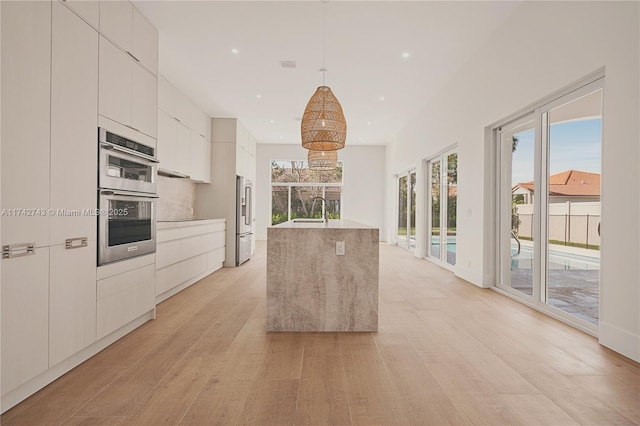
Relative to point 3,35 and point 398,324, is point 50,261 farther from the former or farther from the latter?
point 398,324

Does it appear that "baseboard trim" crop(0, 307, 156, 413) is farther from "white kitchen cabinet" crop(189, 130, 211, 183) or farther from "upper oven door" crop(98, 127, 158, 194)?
"white kitchen cabinet" crop(189, 130, 211, 183)

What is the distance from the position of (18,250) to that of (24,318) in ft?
1.21

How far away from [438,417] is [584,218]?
7.84 feet

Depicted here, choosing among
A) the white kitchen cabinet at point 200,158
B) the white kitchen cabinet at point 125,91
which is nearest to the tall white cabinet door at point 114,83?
the white kitchen cabinet at point 125,91

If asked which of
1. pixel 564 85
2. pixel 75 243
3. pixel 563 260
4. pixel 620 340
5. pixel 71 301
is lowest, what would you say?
pixel 620 340

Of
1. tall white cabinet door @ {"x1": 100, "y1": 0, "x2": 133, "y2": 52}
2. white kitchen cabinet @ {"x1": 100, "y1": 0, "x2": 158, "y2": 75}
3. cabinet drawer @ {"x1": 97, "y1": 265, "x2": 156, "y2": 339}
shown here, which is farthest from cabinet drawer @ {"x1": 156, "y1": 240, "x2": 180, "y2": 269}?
tall white cabinet door @ {"x1": 100, "y1": 0, "x2": 133, "y2": 52}

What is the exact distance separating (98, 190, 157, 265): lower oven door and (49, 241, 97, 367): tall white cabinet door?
0.51 ft

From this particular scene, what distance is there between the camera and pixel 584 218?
3.12m

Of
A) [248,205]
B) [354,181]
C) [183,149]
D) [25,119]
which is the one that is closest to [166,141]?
[183,149]

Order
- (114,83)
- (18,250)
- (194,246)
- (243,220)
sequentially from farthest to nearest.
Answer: (243,220) < (194,246) < (114,83) < (18,250)

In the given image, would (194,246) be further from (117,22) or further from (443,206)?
(443,206)

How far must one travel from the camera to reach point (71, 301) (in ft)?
7.50

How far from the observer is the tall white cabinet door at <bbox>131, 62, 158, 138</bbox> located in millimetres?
3100

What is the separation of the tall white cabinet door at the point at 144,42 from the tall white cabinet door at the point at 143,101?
4.0 inches
